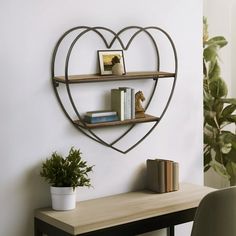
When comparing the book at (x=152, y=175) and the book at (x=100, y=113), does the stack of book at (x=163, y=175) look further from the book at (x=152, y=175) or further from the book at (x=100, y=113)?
the book at (x=100, y=113)

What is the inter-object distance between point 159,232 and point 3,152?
47.5 inches

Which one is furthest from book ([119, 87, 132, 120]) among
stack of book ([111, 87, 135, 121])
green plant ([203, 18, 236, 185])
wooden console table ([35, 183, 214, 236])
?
green plant ([203, 18, 236, 185])

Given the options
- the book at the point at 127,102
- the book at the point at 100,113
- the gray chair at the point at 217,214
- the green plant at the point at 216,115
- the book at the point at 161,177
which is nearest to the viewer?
Result: the gray chair at the point at 217,214

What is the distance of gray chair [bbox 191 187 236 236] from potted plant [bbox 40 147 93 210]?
655mm

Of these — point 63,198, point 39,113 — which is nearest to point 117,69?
point 39,113

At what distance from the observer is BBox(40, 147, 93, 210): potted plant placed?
10.6ft

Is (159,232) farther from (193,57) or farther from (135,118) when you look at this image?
(193,57)

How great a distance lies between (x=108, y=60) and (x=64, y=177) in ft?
2.31

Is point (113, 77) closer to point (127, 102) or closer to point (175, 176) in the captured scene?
point (127, 102)

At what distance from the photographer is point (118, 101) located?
3.47 metres

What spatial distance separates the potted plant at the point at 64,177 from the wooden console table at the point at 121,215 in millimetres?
55

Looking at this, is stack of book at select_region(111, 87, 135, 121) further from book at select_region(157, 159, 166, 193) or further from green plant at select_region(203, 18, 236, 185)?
green plant at select_region(203, 18, 236, 185)

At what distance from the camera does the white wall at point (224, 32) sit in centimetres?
491

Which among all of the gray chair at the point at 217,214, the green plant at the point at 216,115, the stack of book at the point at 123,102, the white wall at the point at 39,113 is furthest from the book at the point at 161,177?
the green plant at the point at 216,115
